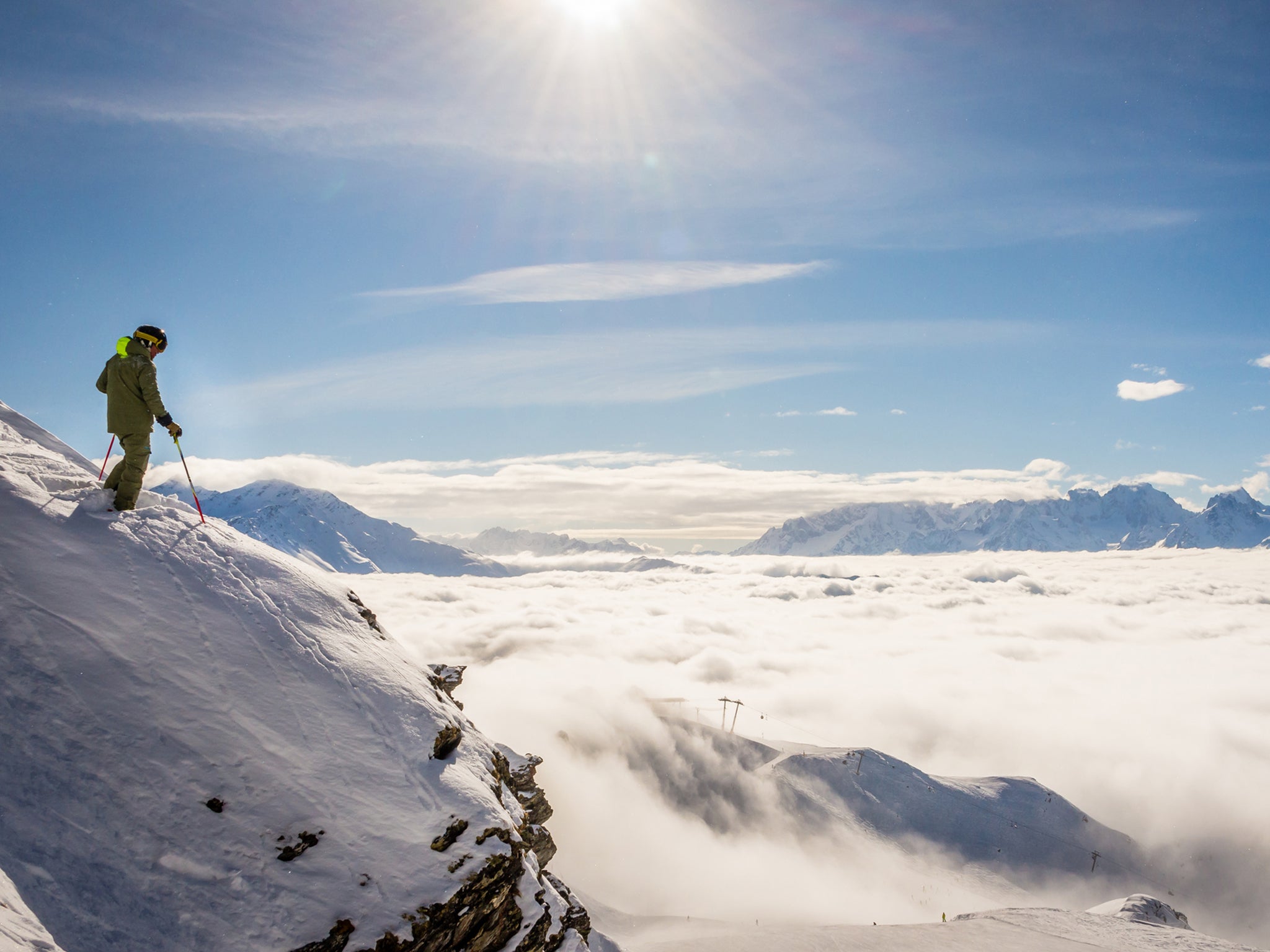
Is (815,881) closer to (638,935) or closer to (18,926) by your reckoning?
(638,935)

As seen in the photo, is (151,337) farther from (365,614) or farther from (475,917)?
(475,917)

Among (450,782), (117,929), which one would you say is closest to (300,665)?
(450,782)

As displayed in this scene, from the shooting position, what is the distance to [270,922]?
10594 mm

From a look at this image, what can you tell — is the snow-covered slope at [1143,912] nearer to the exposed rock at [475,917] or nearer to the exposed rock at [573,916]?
the exposed rock at [573,916]

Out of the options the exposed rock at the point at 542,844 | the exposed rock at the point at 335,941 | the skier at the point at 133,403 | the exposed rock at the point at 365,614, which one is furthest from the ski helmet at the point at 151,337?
the exposed rock at the point at 542,844

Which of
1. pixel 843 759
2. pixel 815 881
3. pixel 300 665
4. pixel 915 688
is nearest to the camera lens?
pixel 300 665

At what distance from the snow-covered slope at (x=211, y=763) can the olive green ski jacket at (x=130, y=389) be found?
2031 mm

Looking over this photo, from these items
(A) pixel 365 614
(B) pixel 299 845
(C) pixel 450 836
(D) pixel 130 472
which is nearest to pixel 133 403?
(D) pixel 130 472

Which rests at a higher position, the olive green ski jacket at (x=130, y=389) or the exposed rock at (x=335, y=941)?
the olive green ski jacket at (x=130, y=389)

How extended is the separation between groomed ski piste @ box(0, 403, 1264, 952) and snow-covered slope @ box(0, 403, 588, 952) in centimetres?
4

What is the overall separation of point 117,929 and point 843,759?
84511 millimetres

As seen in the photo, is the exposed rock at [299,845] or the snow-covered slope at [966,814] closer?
the exposed rock at [299,845]

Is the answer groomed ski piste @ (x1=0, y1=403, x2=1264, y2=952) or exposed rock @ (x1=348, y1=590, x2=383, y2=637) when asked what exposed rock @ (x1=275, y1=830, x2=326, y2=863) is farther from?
exposed rock @ (x1=348, y1=590, x2=383, y2=637)

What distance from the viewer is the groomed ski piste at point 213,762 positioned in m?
9.92
